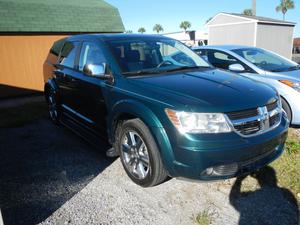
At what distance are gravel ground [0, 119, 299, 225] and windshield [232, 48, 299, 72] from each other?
9.76 feet

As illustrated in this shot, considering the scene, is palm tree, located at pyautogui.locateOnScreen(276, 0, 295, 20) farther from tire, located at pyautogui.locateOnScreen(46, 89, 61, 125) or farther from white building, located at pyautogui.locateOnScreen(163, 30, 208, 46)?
tire, located at pyautogui.locateOnScreen(46, 89, 61, 125)

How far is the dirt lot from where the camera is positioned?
308 centimetres

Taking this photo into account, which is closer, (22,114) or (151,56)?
(151,56)

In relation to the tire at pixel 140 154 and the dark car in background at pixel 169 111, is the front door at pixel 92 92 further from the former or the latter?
the tire at pixel 140 154

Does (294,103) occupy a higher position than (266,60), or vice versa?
(266,60)

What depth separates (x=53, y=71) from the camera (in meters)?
5.84

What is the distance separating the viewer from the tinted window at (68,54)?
505cm

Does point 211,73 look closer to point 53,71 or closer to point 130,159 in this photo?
point 130,159

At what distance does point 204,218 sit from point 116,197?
3.46ft

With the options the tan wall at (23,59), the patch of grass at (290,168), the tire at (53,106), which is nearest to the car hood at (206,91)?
the patch of grass at (290,168)

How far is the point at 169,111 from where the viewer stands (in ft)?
10.1

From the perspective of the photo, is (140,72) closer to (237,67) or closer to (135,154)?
(135,154)

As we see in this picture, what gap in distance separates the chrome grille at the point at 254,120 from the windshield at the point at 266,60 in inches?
113

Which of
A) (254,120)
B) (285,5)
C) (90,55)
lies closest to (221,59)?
(90,55)
